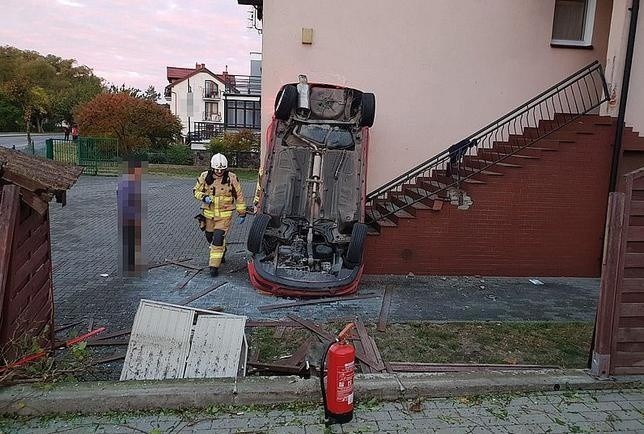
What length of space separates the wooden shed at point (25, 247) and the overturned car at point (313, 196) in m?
2.91

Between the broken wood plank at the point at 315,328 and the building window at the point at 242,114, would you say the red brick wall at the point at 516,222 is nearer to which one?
the broken wood plank at the point at 315,328

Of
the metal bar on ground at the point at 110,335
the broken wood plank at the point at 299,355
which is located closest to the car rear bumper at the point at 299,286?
the broken wood plank at the point at 299,355

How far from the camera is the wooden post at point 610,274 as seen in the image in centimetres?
384

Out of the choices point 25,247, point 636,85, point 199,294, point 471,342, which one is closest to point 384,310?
point 471,342

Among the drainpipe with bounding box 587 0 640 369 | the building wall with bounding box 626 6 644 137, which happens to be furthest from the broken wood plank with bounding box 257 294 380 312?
the building wall with bounding box 626 6 644 137

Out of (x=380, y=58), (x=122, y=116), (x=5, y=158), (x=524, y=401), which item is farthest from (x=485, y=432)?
(x=122, y=116)

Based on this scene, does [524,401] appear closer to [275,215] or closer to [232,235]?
[275,215]

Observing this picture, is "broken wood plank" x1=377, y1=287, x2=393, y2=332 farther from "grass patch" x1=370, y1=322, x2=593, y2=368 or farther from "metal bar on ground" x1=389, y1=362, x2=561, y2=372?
"metal bar on ground" x1=389, y1=362, x2=561, y2=372

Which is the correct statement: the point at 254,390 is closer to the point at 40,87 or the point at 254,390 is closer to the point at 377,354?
the point at 377,354

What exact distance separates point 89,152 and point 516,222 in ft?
60.8

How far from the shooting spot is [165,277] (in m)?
7.48

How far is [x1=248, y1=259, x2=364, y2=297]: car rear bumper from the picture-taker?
6.62 meters

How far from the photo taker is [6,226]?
348cm

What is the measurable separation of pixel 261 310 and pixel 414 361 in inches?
86.8
